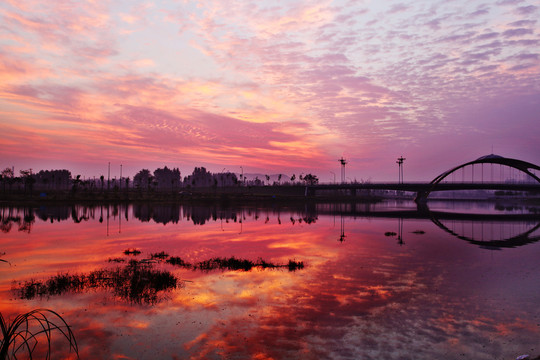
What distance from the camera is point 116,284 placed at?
Result: 22.2 m

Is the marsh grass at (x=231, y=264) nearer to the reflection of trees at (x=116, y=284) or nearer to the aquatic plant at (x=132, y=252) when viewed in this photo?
the reflection of trees at (x=116, y=284)

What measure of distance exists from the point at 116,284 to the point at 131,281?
0.89 m

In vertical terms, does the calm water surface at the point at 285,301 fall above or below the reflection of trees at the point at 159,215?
below

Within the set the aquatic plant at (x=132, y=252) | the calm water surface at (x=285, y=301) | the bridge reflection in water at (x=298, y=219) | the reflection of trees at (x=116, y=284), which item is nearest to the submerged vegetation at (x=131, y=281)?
the reflection of trees at (x=116, y=284)

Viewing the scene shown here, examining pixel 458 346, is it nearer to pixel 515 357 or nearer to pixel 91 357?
pixel 515 357

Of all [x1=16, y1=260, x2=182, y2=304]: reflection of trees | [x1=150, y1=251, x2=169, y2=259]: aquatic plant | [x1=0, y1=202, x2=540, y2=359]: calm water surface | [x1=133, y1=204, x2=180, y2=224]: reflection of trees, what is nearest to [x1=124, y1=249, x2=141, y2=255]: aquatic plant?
[x1=0, y1=202, x2=540, y2=359]: calm water surface

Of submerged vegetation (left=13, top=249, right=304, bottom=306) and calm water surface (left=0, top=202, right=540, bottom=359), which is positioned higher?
submerged vegetation (left=13, top=249, right=304, bottom=306)

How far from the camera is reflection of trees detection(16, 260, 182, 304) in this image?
66.1ft

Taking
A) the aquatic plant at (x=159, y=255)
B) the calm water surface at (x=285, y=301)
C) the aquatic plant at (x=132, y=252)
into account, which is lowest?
the calm water surface at (x=285, y=301)

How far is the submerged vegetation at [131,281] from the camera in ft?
66.6

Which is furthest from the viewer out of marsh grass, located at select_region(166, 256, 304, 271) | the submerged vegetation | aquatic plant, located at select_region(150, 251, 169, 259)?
aquatic plant, located at select_region(150, 251, 169, 259)

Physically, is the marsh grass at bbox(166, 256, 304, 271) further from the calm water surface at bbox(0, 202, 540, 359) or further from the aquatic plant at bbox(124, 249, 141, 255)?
the aquatic plant at bbox(124, 249, 141, 255)

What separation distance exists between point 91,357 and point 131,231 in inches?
1617

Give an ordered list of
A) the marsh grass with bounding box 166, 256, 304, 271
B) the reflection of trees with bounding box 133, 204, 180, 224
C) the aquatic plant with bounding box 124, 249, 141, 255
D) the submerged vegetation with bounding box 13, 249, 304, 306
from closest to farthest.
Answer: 1. the submerged vegetation with bounding box 13, 249, 304, 306
2. the marsh grass with bounding box 166, 256, 304, 271
3. the aquatic plant with bounding box 124, 249, 141, 255
4. the reflection of trees with bounding box 133, 204, 180, 224
